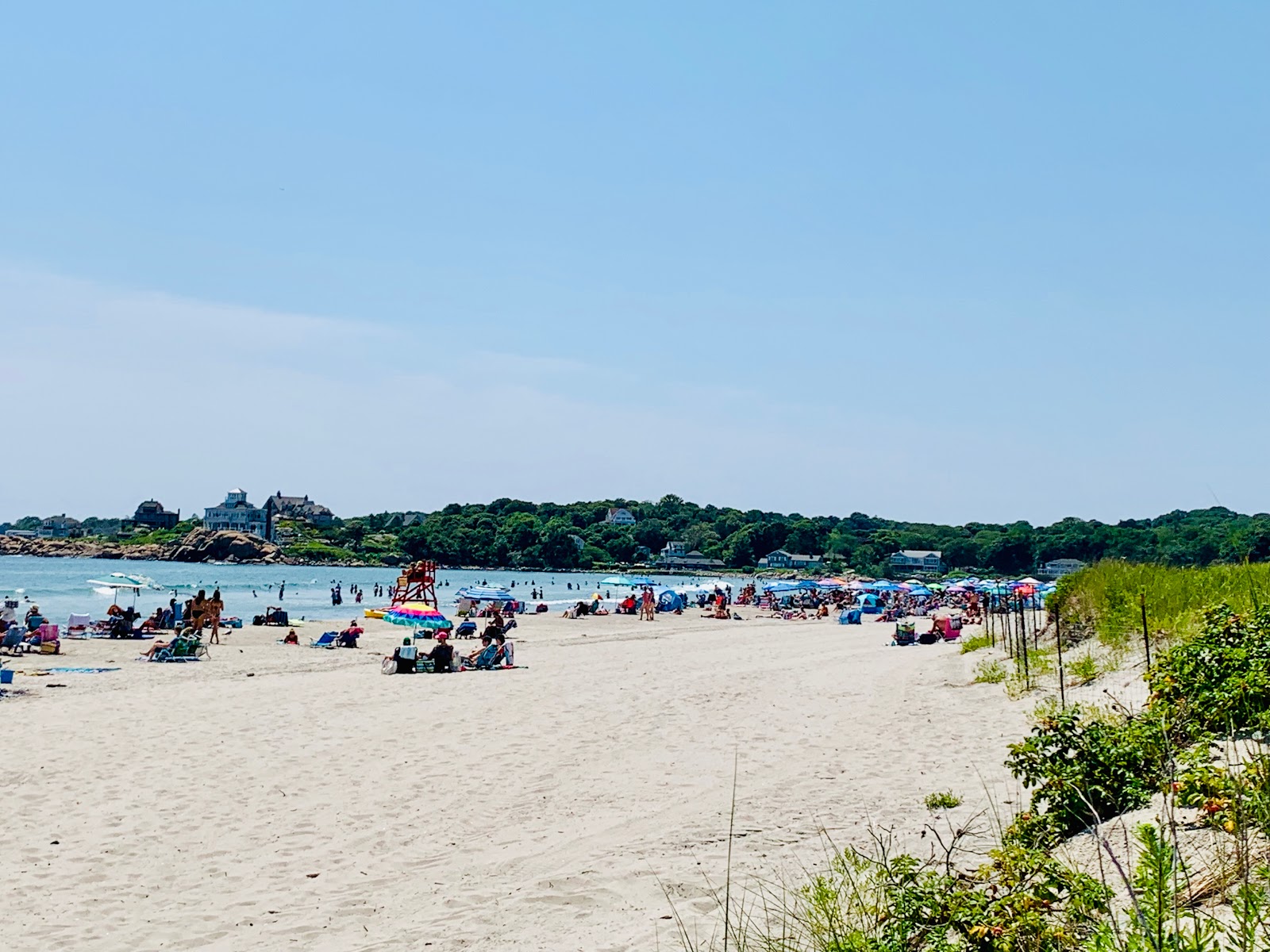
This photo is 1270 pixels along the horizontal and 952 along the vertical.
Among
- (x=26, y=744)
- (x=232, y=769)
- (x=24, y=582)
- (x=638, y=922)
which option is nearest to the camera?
(x=638, y=922)

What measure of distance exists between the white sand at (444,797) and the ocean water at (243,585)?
19571mm

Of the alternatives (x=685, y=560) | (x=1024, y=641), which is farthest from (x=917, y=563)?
(x=1024, y=641)

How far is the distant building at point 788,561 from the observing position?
169 metres

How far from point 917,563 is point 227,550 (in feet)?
331

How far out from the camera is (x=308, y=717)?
1320 centimetres

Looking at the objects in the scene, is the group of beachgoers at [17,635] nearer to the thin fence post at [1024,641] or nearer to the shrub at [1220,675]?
the thin fence post at [1024,641]

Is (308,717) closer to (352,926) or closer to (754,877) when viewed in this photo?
(352,926)

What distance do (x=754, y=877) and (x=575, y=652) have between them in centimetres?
1937

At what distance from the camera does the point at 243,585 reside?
93188 mm

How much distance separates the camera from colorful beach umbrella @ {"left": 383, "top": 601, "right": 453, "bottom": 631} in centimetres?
3102

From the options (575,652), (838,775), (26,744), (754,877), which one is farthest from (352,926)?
(575,652)

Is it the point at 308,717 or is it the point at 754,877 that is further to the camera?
the point at 308,717

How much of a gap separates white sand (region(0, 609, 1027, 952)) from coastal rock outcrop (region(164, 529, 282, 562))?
474 ft

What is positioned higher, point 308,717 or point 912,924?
point 912,924
